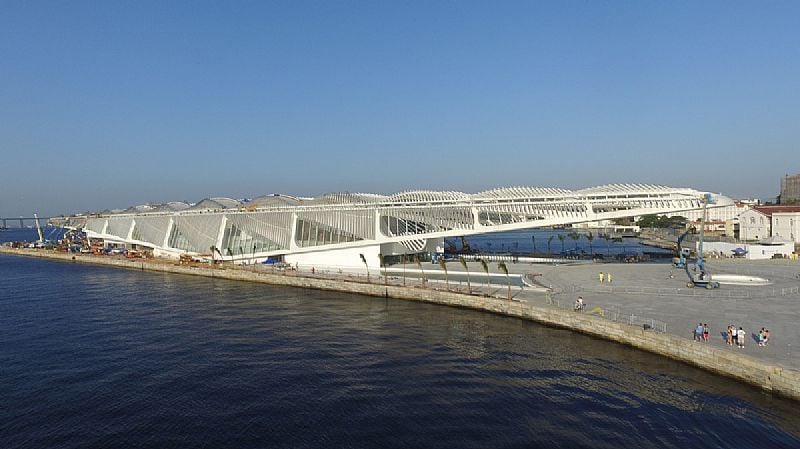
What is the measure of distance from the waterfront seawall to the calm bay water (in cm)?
68

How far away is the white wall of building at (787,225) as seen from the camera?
250 ft

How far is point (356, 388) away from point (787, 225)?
86341 mm

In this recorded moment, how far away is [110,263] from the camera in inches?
3428

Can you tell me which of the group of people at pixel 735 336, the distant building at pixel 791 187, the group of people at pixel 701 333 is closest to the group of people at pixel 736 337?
the group of people at pixel 735 336

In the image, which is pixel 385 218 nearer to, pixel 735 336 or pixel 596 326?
pixel 596 326

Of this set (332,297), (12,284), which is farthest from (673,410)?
(12,284)

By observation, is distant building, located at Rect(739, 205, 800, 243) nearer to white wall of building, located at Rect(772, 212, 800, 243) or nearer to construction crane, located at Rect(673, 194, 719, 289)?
white wall of building, located at Rect(772, 212, 800, 243)

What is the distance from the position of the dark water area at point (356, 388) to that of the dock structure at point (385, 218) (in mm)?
19197

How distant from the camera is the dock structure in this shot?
5097cm

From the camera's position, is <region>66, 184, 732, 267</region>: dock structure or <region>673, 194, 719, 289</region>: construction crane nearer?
<region>673, 194, 719, 289</region>: construction crane

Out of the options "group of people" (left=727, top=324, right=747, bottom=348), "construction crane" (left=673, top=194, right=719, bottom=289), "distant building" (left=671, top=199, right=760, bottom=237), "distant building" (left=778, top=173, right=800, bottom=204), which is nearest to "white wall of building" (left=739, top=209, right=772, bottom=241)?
"distant building" (left=671, top=199, right=760, bottom=237)

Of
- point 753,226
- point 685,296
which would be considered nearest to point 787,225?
point 753,226

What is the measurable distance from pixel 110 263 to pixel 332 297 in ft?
197

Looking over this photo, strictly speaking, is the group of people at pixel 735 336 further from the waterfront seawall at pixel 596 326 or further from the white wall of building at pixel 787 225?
the white wall of building at pixel 787 225
